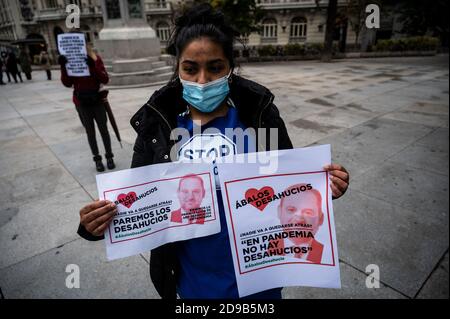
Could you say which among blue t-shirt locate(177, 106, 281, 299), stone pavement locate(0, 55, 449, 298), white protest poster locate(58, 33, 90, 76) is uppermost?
white protest poster locate(58, 33, 90, 76)

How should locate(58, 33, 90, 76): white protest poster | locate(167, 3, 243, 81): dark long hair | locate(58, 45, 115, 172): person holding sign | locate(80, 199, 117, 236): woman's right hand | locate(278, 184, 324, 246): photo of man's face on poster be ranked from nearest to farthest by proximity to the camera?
locate(80, 199, 117, 236): woman's right hand < locate(278, 184, 324, 246): photo of man's face on poster < locate(167, 3, 243, 81): dark long hair < locate(58, 33, 90, 76): white protest poster < locate(58, 45, 115, 172): person holding sign

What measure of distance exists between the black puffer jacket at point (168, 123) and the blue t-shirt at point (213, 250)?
2.5 inches

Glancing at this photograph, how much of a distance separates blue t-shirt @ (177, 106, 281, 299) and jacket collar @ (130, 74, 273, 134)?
67 mm

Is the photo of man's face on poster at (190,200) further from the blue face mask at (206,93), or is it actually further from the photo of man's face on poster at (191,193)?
the blue face mask at (206,93)

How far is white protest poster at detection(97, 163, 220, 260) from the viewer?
3.84 feet

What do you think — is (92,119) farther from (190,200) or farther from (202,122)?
(190,200)

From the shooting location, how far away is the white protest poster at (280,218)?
1193 mm

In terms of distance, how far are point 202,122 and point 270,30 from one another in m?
33.5

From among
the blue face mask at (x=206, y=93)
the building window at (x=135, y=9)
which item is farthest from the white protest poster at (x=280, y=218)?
the building window at (x=135, y=9)

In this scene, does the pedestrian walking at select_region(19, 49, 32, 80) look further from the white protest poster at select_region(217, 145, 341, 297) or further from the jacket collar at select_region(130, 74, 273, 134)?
the white protest poster at select_region(217, 145, 341, 297)

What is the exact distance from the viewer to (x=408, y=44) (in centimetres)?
2191

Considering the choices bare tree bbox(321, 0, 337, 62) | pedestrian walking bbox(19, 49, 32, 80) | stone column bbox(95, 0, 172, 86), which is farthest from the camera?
bare tree bbox(321, 0, 337, 62)

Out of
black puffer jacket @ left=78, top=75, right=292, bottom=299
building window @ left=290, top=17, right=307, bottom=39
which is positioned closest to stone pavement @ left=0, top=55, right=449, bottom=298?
black puffer jacket @ left=78, top=75, right=292, bottom=299

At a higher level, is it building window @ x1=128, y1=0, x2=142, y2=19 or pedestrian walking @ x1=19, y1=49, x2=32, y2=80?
building window @ x1=128, y1=0, x2=142, y2=19
